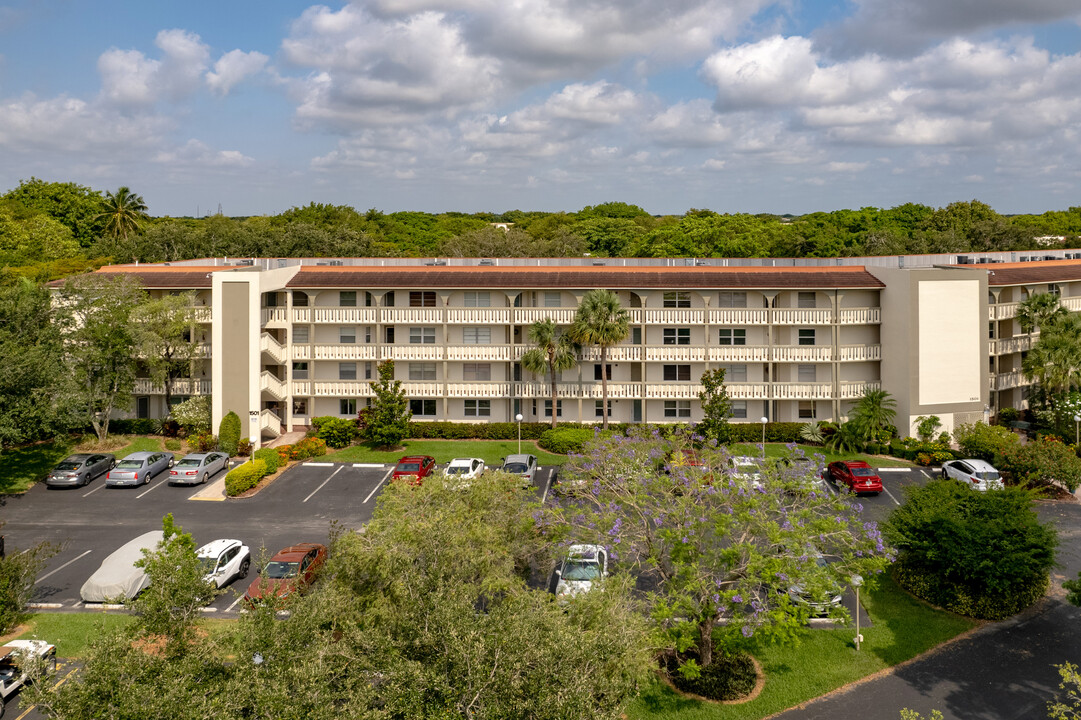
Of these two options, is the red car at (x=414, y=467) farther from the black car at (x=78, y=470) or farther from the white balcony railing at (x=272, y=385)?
the black car at (x=78, y=470)

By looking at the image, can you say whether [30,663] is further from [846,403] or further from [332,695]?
[846,403]

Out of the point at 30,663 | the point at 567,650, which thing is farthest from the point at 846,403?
the point at 30,663

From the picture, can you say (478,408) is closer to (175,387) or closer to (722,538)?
(175,387)

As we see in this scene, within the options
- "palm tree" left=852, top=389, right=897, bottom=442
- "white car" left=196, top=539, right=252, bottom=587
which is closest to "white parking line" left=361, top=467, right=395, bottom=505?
"white car" left=196, top=539, right=252, bottom=587

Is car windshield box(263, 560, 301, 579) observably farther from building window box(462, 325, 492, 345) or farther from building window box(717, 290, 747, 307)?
building window box(717, 290, 747, 307)

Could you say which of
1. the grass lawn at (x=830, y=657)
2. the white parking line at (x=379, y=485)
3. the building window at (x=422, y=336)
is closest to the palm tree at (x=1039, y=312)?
the grass lawn at (x=830, y=657)

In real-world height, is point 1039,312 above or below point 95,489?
above

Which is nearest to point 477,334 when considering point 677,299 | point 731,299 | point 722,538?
point 677,299
